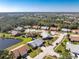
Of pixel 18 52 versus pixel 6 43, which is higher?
pixel 18 52

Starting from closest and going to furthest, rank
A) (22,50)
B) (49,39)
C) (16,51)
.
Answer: (16,51) → (22,50) → (49,39)

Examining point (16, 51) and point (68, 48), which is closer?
point (16, 51)

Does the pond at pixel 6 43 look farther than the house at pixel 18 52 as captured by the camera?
Yes

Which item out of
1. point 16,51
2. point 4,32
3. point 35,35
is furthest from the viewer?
point 4,32

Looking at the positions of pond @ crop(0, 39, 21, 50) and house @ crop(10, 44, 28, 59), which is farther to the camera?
pond @ crop(0, 39, 21, 50)

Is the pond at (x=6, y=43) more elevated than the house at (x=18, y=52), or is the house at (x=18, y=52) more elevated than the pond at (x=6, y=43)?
the house at (x=18, y=52)

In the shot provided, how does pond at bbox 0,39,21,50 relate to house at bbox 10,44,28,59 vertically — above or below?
below

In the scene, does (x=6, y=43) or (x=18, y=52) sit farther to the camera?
(x=6, y=43)

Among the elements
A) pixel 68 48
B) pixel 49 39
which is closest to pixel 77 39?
pixel 49 39

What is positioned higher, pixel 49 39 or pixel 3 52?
pixel 3 52

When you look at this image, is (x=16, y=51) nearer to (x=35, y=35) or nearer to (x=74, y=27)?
(x=35, y=35)
